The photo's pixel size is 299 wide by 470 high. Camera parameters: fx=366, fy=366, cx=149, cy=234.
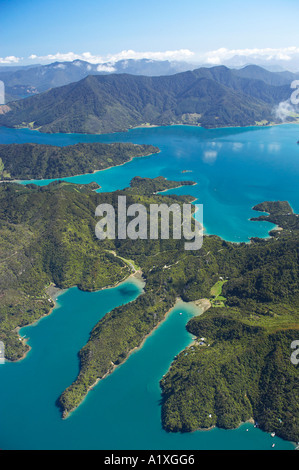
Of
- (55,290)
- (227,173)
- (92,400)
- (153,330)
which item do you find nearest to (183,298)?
(153,330)

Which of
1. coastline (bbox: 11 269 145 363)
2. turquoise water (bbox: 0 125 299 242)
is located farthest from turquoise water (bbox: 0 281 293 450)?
turquoise water (bbox: 0 125 299 242)

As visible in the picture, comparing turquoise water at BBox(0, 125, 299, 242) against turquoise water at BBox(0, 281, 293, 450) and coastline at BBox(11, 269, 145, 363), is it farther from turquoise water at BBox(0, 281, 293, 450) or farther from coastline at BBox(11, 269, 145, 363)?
turquoise water at BBox(0, 281, 293, 450)

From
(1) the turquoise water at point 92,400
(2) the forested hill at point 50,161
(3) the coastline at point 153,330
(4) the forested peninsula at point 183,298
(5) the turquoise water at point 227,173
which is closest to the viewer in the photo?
(1) the turquoise water at point 92,400

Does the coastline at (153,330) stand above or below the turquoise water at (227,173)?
below

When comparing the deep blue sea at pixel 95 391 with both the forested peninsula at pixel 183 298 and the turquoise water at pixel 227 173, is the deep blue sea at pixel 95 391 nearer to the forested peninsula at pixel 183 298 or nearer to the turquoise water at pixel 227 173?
the forested peninsula at pixel 183 298

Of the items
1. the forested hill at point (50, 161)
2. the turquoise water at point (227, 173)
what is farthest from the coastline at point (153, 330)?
the forested hill at point (50, 161)

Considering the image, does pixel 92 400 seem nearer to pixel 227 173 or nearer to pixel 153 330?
pixel 153 330
